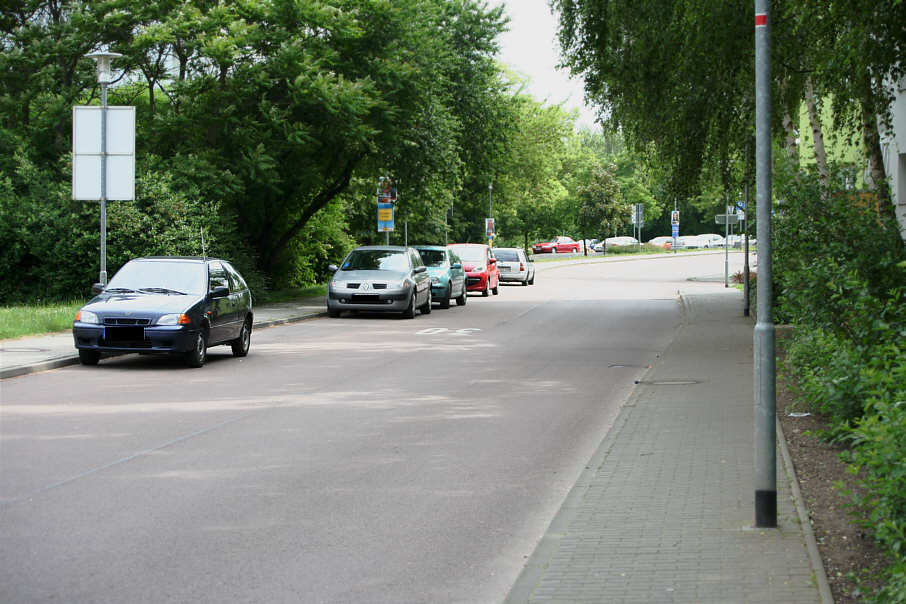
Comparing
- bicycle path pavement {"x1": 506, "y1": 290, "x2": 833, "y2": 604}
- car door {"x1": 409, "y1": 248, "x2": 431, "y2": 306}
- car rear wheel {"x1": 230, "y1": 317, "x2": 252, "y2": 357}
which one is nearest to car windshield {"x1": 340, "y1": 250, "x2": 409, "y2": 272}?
car door {"x1": 409, "y1": 248, "x2": 431, "y2": 306}

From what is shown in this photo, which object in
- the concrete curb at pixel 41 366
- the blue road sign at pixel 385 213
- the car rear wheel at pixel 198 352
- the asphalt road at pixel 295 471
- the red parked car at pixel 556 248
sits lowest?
the asphalt road at pixel 295 471

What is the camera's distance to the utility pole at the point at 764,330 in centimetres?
616

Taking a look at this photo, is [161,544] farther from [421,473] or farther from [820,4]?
[820,4]

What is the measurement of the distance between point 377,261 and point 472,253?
11916mm

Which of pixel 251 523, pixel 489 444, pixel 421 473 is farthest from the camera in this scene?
pixel 489 444

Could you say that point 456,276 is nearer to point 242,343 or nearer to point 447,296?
point 447,296

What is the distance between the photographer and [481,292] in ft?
132

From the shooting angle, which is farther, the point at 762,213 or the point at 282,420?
the point at 282,420

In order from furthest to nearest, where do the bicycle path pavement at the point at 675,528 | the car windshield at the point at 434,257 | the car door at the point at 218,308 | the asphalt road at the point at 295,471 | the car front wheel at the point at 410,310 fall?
the car windshield at the point at 434,257 → the car front wheel at the point at 410,310 → the car door at the point at 218,308 → the asphalt road at the point at 295,471 → the bicycle path pavement at the point at 675,528

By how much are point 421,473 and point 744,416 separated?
382 cm

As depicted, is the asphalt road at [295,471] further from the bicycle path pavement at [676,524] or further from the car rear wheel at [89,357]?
the bicycle path pavement at [676,524]

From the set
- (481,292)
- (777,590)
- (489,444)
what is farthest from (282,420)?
(481,292)

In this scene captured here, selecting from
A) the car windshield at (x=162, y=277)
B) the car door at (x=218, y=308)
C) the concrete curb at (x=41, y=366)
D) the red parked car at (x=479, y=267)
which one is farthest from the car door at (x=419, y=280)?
the concrete curb at (x=41, y=366)

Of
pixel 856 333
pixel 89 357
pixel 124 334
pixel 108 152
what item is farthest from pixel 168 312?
pixel 856 333
